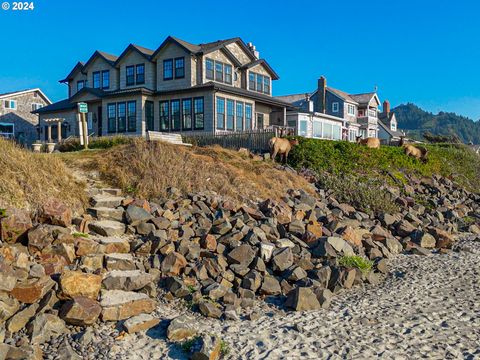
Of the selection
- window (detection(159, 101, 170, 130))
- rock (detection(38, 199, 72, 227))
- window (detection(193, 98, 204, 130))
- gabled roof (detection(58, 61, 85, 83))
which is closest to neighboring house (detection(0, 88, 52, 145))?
gabled roof (detection(58, 61, 85, 83))

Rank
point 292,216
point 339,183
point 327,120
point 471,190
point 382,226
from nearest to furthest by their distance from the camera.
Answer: point 292,216 → point 382,226 → point 339,183 → point 471,190 → point 327,120

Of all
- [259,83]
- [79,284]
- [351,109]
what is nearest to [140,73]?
[259,83]

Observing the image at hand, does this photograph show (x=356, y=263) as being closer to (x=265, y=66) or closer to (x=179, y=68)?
(x=179, y=68)

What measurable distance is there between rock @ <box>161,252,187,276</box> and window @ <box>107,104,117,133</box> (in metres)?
24.2

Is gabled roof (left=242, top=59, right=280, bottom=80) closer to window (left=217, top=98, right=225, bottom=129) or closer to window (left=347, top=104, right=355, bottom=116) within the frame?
window (left=217, top=98, right=225, bottom=129)

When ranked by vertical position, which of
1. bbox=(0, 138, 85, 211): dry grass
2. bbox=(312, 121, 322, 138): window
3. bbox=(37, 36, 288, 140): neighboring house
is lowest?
bbox=(0, 138, 85, 211): dry grass

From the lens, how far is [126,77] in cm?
3278

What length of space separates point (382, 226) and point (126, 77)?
23742 millimetres

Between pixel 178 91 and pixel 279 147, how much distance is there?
12.7 m

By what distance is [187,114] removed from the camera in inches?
1150

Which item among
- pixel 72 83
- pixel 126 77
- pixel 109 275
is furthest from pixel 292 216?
pixel 72 83

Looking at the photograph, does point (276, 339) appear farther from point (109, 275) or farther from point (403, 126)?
point (403, 126)

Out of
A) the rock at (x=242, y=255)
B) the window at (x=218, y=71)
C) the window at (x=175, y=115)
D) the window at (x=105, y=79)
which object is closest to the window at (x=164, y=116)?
the window at (x=175, y=115)

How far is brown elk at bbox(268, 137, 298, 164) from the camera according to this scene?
1872 centimetres
